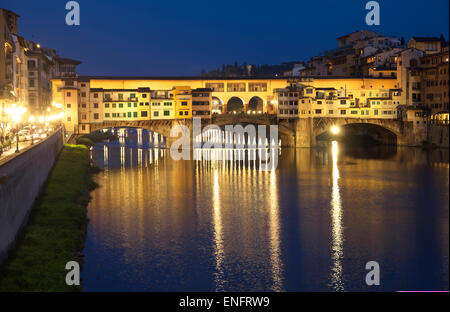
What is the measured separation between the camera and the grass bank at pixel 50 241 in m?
14.4

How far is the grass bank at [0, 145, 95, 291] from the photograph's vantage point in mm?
14391

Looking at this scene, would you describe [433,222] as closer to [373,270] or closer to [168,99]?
[373,270]

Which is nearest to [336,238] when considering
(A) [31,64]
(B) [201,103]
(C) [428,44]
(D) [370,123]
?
(B) [201,103]

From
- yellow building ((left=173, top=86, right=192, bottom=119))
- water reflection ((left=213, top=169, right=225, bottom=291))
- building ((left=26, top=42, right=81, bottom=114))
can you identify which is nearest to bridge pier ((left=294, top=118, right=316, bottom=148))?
yellow building ((left=173, top=86, right=192, bottom=119))

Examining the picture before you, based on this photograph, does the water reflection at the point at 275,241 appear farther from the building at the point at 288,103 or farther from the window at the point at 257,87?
the window at the point at 257,87

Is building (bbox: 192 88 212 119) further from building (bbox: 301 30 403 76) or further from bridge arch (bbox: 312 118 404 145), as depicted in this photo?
building (bbox: 301 30 403 76)

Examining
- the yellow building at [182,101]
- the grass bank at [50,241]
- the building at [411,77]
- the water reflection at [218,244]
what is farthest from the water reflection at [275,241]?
the building at [411,77]

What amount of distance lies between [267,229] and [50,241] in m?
9.68

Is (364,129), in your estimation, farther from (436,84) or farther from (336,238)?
(336,238)

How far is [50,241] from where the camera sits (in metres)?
17.7

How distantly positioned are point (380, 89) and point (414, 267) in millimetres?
49486

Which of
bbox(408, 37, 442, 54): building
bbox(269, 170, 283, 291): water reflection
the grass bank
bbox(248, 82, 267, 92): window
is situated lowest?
bbox(269, 170, 283, 291): water reflection

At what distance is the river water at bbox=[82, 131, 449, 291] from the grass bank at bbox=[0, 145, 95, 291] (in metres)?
0.82
